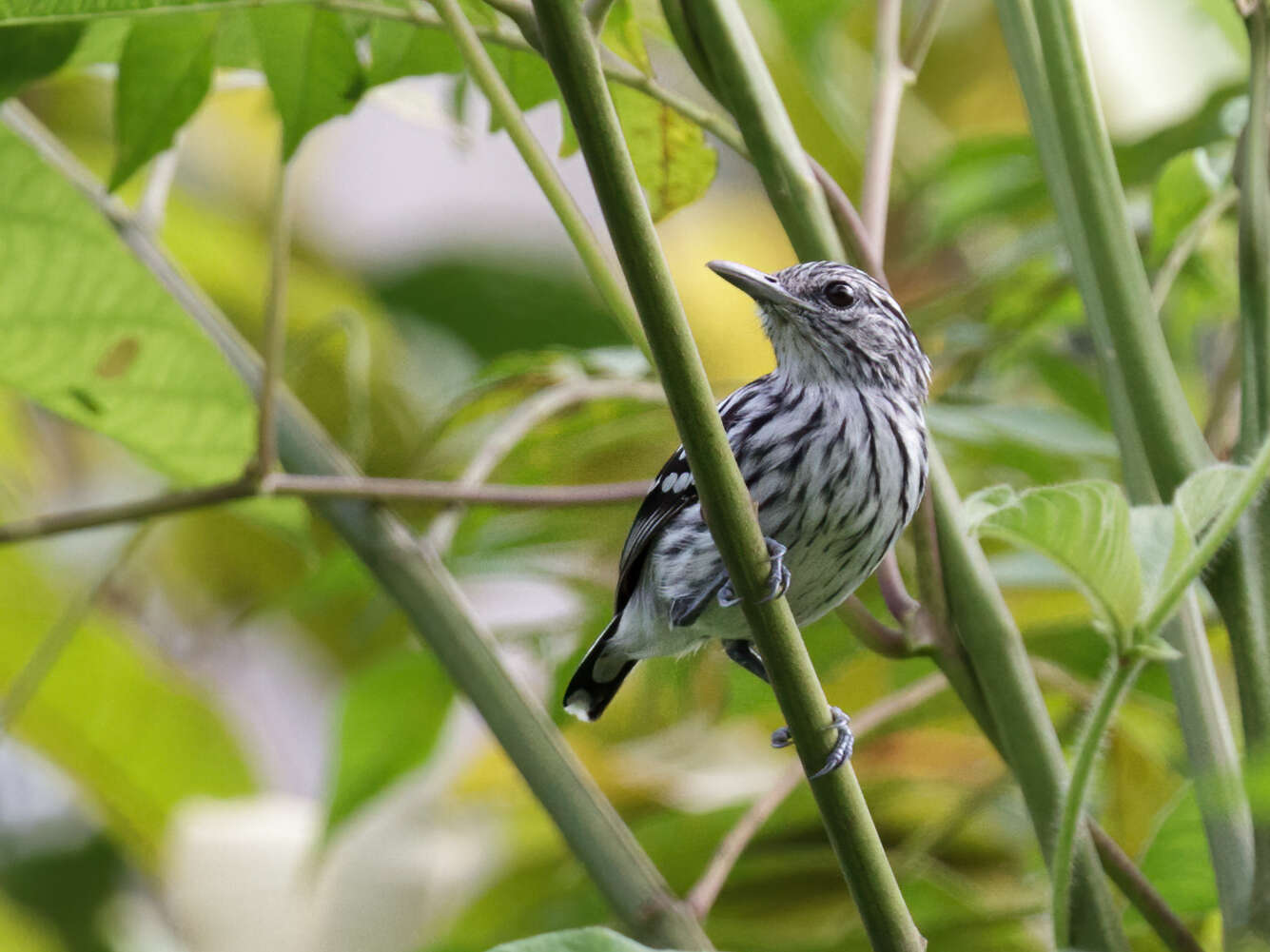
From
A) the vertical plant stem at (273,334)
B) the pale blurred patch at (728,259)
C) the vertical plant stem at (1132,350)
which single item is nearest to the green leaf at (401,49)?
the vertical plant stem at (273,334)

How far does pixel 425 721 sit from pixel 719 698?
0.50m

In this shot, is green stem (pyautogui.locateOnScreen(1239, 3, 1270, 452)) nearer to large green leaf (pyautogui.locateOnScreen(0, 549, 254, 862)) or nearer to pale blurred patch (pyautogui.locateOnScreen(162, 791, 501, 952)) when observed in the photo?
pale blurred patch (pyautogui.locateOnScreen(162, 791, 501, 952))

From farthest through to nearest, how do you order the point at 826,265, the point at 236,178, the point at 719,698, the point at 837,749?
the point at 236,178 → the point at 719,698 → the point at 826,265 → the point at 837,749

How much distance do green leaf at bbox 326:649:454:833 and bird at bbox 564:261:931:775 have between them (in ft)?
1.02

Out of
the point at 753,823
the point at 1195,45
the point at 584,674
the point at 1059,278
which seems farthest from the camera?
the point at 1195,45

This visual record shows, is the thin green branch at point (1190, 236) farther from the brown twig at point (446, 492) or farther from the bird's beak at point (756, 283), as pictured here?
the brown twig at point (446, 492)

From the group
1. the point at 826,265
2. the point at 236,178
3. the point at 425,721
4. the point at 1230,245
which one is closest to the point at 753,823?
the point at 826,265

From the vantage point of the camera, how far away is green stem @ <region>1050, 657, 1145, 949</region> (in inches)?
29.0

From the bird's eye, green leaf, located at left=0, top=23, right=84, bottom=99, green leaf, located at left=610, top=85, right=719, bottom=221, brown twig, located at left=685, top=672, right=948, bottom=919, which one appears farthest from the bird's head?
green leaf, located at left=0, top=23, right=84, bottom=99

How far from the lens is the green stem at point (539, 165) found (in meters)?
0.78

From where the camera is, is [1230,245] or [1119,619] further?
[1230,245]

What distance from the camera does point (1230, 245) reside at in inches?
71.9

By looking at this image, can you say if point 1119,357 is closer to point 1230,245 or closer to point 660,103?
point 660,103

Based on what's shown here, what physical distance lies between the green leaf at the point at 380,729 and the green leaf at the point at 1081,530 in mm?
1000
